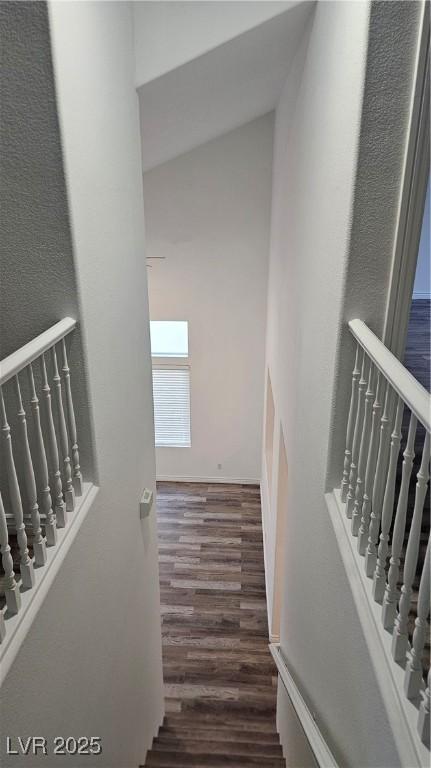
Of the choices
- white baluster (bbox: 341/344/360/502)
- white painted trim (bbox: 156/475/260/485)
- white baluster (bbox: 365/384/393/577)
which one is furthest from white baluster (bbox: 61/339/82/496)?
white painted trim (bbox: 156/475/260/485)

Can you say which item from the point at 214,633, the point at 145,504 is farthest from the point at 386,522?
the point at 214,633

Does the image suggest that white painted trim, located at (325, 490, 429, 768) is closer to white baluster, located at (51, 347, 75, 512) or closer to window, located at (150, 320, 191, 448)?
white baluster, located at (51, 347, 75, 512)

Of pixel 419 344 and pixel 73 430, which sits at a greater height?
pixel 419 344

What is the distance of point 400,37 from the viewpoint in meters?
1.95

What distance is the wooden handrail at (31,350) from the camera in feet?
5.50

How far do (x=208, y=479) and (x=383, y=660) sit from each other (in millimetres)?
6976

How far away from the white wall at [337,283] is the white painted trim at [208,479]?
4.74m

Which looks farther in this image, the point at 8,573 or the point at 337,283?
the point at 337,283

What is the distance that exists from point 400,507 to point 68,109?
6.32 ft

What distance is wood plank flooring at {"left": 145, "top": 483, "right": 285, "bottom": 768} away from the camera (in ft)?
13.9

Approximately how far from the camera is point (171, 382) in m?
8.11

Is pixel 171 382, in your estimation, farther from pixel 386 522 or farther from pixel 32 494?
pixel 386 522

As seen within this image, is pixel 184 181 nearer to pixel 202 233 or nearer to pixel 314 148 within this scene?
pixel 202 233

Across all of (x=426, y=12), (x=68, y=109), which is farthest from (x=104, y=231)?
(x=426, y=12)
